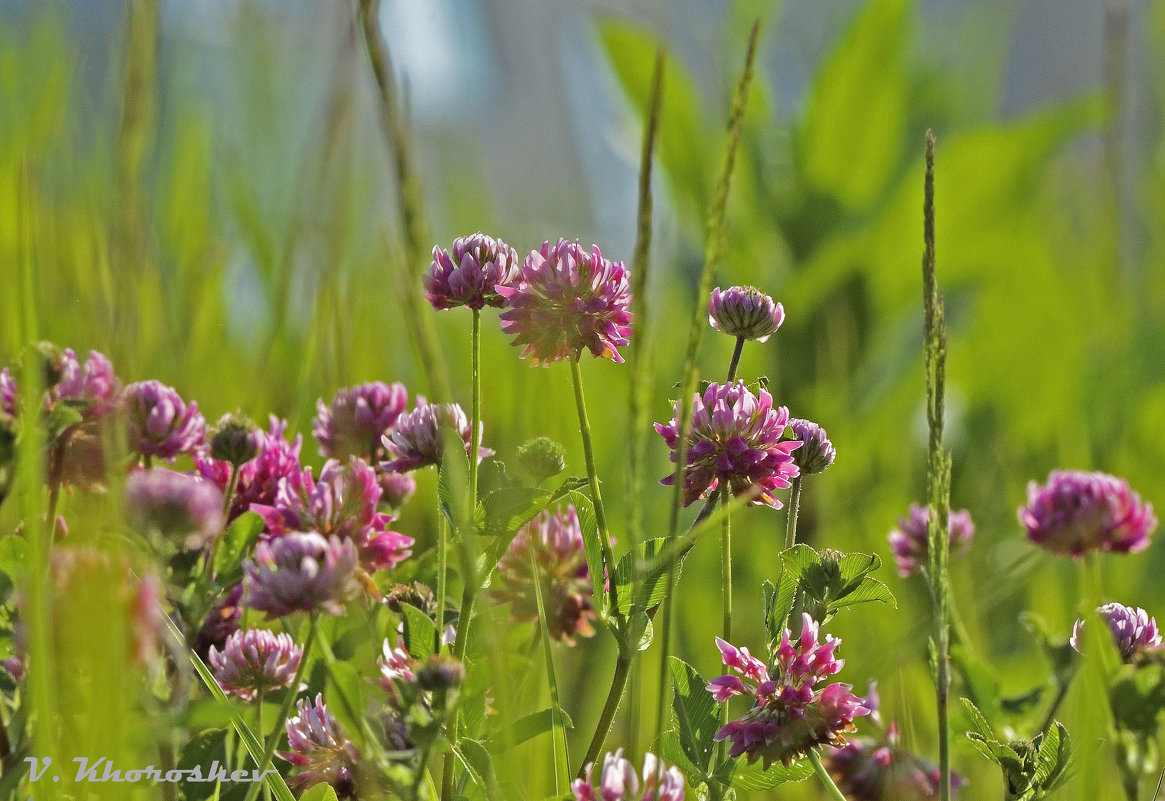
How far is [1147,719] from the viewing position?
12.4 inches

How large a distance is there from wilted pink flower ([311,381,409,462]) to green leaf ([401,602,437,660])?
111 mm

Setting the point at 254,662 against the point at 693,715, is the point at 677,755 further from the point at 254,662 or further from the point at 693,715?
the point at 254,662

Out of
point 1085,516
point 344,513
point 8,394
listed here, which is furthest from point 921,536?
point 8,394

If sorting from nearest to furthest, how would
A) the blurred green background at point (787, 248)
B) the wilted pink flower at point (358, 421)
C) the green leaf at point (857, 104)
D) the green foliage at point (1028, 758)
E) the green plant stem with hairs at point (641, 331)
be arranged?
the green plant stem with hairs at point (641, 331) < the green foliage at point (1028, 758) < the wilted pink flower at point (358, 421) < the blurred green background at point (787, 248) < the green leaf at point (857, 104)

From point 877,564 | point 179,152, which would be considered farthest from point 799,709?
point 179,152

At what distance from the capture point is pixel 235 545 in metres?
0.39

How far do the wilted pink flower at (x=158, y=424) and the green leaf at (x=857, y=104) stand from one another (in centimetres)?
111

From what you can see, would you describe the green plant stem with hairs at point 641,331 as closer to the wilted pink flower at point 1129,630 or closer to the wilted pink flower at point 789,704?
the wilted pink flower at point 789,704

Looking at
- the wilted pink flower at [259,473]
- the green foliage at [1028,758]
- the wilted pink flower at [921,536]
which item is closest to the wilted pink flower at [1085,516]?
the wilted pink flower at [921,536]

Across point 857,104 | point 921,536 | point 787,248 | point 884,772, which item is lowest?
point 884,772

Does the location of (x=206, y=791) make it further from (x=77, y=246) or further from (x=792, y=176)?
(x=792, y=176)

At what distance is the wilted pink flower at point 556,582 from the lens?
1.35ft

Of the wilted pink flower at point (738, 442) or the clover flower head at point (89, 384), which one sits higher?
the clover flower head at point (89, 384)

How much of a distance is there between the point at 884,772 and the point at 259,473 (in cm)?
29
